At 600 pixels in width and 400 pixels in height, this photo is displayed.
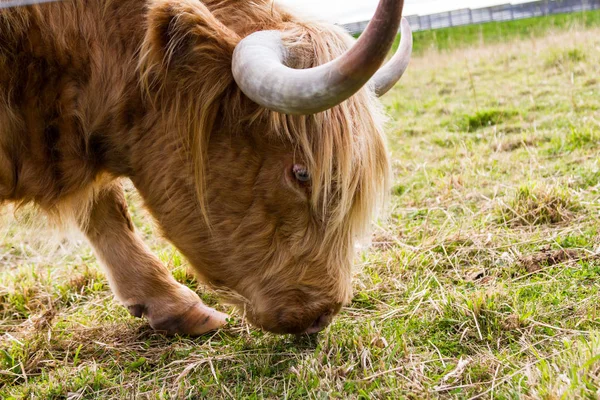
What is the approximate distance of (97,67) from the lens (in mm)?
2328

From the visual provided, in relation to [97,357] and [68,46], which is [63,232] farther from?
[68,46]

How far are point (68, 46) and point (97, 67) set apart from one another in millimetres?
122

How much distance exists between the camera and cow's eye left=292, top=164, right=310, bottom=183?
2.30m

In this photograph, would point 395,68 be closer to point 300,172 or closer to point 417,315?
point 300,172

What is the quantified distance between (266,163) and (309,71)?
56cm

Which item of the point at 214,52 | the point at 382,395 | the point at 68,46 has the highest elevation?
the point at 68,46

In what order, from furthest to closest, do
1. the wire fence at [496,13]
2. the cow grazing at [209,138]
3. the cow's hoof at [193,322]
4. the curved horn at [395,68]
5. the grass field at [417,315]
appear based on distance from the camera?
the wire fence at [496,13] → the cow's hoof at [193,322] → the curved horn at [395,68] → the cow grazing at [209,138] → the grass field at [417,315]

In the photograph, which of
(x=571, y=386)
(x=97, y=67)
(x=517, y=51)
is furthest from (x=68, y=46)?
(x=517, y=51)

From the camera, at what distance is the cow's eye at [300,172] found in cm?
230

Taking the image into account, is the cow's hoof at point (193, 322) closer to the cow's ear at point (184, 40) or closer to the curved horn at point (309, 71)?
the cow's ear at point (184, 40)

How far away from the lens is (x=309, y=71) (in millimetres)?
1843

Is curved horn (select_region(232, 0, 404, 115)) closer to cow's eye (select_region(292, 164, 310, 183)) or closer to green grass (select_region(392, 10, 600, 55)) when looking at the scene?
cow's eye (select_region(292, 164, 310, 183))

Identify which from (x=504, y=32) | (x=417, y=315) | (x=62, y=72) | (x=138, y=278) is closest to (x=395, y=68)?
(x=417, y=315)

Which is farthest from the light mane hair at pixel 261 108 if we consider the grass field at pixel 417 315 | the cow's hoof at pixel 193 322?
the cow's hoof at pixel 193 322
